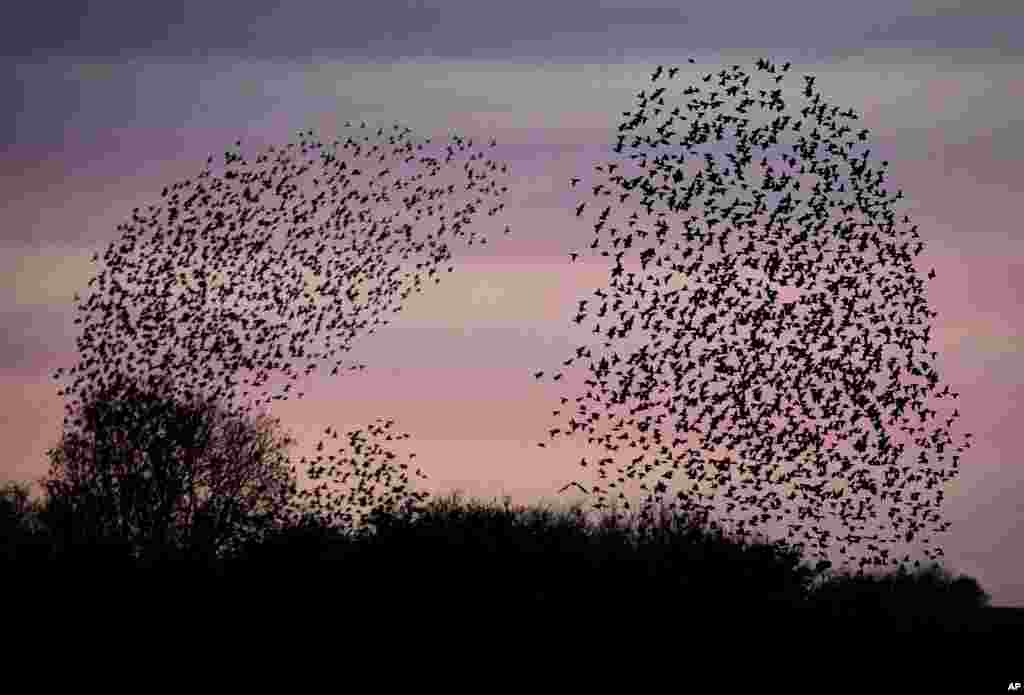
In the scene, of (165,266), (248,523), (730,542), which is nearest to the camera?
(165,266)

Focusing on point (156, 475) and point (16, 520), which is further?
point (16, 520)

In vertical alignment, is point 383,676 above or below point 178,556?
below

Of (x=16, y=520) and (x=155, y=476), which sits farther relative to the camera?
(x=16, y=520)

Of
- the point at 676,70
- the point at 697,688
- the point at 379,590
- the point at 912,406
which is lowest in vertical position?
the point at 697,688

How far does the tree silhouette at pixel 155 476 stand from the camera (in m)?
59.8

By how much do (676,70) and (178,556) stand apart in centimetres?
2564

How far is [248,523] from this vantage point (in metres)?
58.8

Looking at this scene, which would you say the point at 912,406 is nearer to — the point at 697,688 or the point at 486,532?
the point at 697,688

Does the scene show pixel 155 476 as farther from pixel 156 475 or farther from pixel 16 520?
pixel 16 520

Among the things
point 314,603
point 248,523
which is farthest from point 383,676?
point 248,523

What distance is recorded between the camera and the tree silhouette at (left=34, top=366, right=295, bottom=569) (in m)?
59.8

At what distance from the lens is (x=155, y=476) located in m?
61.2

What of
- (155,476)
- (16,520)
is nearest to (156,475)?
(155,476)

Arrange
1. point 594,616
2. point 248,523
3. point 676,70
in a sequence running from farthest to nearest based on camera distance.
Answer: point 248,523
point 594,616
point 676,70
